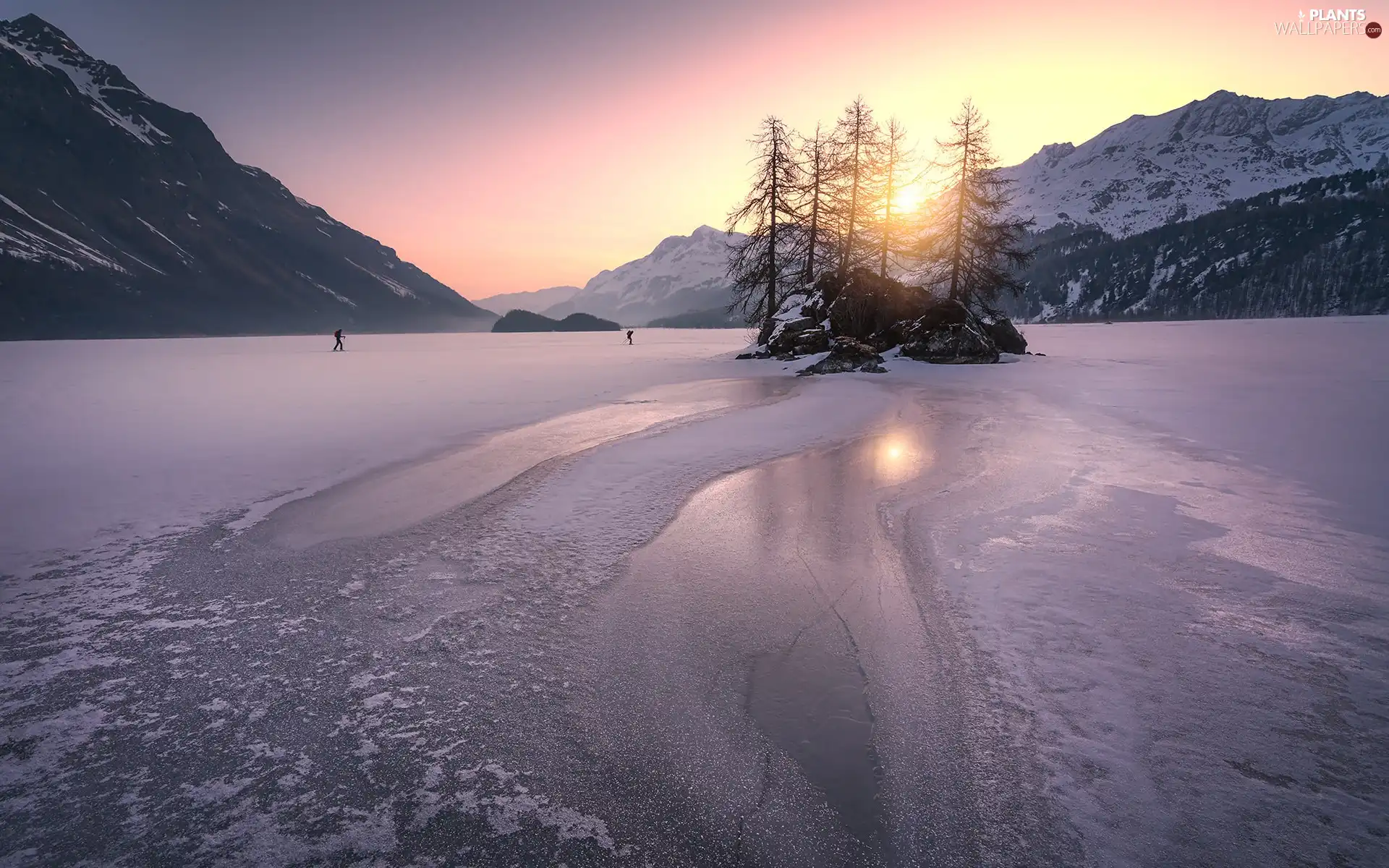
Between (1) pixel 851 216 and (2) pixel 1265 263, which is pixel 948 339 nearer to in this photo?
(1) pixel 851 216

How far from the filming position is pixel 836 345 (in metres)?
27.1

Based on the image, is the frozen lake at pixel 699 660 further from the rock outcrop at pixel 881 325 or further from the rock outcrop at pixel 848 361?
the rock outcrop at pixel 881 325

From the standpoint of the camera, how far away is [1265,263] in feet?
527

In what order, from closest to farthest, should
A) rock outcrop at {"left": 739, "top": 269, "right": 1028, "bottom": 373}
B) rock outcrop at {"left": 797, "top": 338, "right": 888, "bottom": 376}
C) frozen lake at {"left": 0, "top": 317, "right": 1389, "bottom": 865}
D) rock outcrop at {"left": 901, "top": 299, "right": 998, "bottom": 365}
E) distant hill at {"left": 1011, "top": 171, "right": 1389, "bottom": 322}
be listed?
frozen lake at {"left": 0, "top": 317, "right": 1389, "bottom": 865} < rock outcrop at {"left": 797, "top": 338, "right": 888, "bottom": 376} < rock outcrop at {"left": 901, "top": 299, "right": 998, "bottom": 365} < rock outcrop at {"left": 739, "top": 269, "right": 1028, "bottom": 373} < distant hill at {"left": 1011, "top": 171, "right": 1389, "bottom": 322}

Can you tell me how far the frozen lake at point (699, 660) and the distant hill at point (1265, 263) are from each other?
200641mm

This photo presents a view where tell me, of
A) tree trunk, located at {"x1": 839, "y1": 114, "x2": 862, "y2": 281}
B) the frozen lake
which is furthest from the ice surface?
tree trunk, located at {"x1": 839, "y1": 114, "x2": 862, "y2": 281}

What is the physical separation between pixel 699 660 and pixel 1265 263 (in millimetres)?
228058

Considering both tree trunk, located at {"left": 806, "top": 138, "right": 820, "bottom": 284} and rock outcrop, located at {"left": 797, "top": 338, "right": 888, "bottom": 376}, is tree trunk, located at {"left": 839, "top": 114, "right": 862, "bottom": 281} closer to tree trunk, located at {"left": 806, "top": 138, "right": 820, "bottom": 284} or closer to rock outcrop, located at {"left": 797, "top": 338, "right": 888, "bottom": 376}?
tree trunk, located at {"left": 806, "top": 138, "right": 820, "bottom": 284}

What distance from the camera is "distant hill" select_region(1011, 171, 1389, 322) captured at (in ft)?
474

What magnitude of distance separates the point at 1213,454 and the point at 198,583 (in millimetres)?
13054

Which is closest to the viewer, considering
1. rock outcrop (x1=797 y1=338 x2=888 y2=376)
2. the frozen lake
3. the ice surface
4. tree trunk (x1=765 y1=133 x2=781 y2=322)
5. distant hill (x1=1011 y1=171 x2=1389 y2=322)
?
the frozen lake

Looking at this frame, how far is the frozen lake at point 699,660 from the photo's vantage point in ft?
8.00

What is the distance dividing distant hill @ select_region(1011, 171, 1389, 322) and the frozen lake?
20064 cm

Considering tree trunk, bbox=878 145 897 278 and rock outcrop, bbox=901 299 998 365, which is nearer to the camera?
rock outcrop, bbox=901 299 998 365
